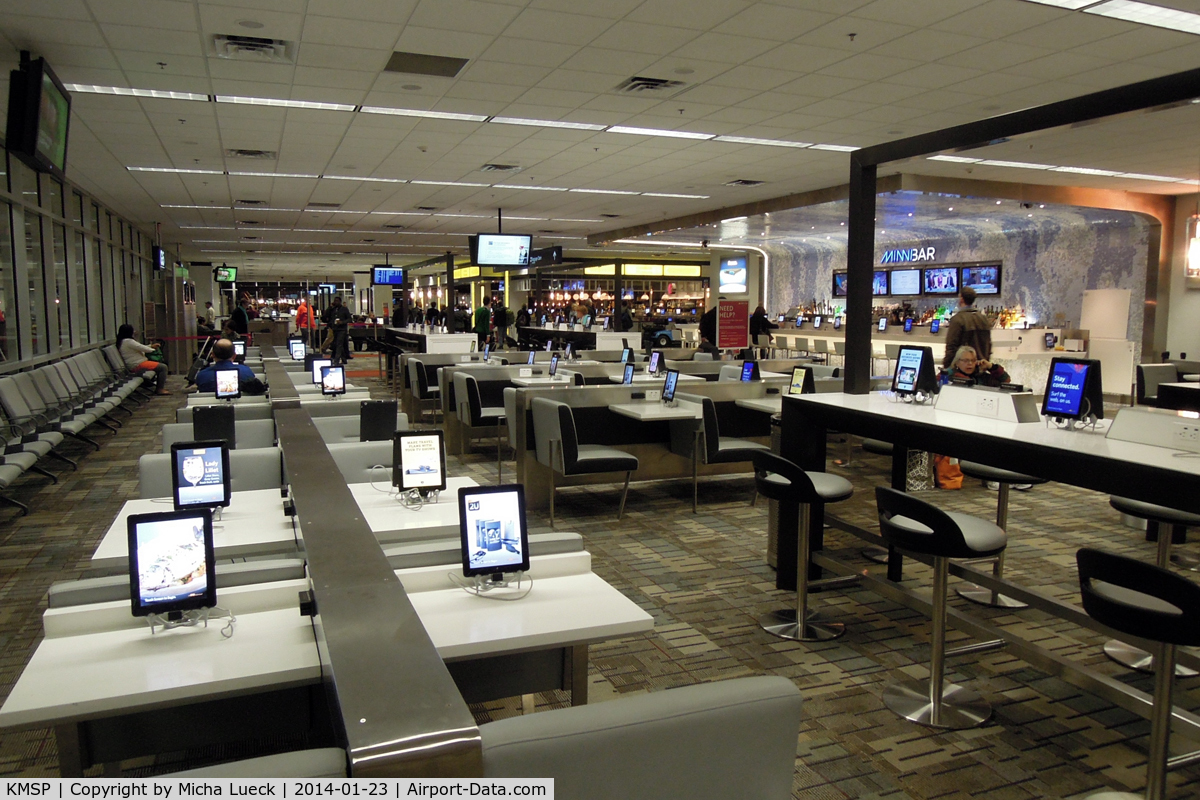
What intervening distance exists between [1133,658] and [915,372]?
157 centimetres

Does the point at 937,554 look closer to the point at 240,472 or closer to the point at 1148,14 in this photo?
the point at 240,472

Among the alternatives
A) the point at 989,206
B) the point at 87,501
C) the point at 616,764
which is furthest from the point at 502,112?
the point at 989,206

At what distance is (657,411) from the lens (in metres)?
6.06

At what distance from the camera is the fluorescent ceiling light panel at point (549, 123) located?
749 cm

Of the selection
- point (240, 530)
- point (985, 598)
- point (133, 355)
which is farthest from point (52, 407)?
point (985, 598)

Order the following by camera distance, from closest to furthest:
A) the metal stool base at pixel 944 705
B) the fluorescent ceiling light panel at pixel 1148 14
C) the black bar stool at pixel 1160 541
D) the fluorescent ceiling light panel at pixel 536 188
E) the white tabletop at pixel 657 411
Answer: the metal stool base at pixel 944 705, the black bar stool at pixel 1160 541, the fluorescent ceiling light panel at pixel 1148 14, the white tabletop at pixel 657 411, the fluorescent ceiling light panel at pixel 536 188

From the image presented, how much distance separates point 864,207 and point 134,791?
4.24 m

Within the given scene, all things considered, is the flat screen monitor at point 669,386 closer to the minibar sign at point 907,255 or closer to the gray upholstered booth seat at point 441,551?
Result: the gray upholstered booth seat at point 441,551

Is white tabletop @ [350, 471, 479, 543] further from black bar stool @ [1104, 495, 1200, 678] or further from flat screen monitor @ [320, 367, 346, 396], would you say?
flat screen monitor @ [320, 367, 346, 396]

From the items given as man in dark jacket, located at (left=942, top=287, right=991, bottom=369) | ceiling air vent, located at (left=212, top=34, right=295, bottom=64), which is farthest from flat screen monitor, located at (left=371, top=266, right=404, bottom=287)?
man in dark jacket, located at (left=942, top=287, right=991, bottom=369)

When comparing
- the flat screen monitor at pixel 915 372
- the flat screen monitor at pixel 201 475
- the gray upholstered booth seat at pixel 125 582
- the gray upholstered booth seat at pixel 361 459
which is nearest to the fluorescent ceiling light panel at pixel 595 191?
the flat screen monitor at pixel 915 372

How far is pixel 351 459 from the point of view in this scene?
4.02 metres

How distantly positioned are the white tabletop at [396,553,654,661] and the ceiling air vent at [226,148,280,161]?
8.02 metres

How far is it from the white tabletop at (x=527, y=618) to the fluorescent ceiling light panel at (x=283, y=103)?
5698 millimetres
